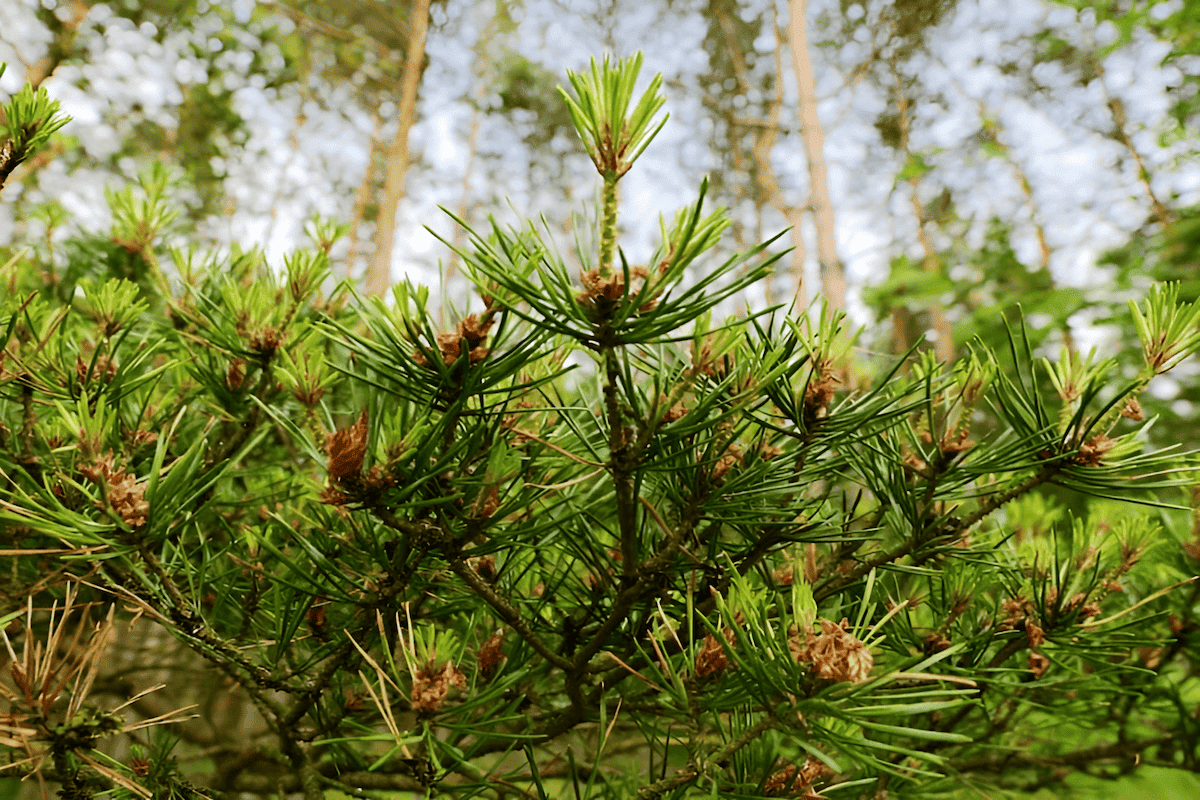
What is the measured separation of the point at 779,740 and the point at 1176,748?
30.9 inches

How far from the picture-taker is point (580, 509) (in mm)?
485

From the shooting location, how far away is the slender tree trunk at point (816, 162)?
2.38m

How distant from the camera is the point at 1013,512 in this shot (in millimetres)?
960

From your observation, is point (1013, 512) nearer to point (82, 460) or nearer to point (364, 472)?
point (364, 472)

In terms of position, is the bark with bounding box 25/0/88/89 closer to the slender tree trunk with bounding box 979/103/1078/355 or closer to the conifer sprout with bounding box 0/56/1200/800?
the conifer sprout with bounding box 0/56/1200/800

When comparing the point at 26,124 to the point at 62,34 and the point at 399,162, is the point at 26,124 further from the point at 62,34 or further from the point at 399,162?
the point at 399,162

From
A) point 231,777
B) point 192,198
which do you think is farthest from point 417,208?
point 231,777

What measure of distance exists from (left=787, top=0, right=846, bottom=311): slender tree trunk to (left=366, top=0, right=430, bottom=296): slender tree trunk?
2334 millimetres

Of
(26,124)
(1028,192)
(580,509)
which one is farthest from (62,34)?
(1028,192)

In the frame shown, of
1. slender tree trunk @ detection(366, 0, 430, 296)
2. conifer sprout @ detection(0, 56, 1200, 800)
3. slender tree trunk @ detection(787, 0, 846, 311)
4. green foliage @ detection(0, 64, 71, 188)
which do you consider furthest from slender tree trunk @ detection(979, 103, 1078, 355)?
green foliage @ detection(0, 64, 71, 188)

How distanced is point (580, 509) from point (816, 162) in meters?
2.52

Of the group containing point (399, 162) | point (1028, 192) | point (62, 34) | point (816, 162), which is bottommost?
point (816, 162)

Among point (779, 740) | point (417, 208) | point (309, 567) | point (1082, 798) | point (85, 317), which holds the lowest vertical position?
point (1082, 798)

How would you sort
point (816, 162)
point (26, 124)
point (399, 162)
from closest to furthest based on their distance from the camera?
point (26, 124) < point (816, 162) < point (399, 162)
